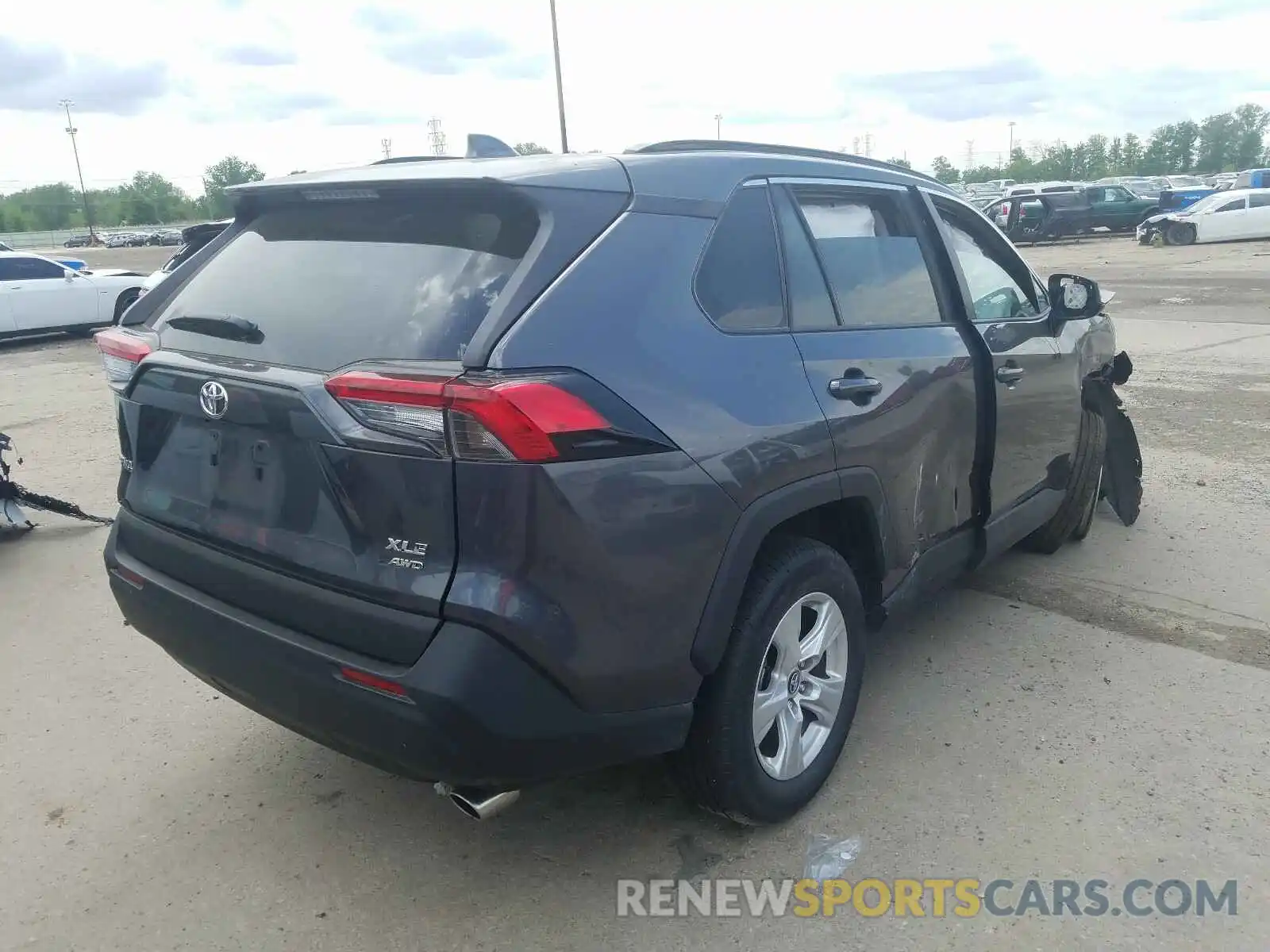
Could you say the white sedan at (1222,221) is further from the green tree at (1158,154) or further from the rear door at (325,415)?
the green tree at (1158,154)

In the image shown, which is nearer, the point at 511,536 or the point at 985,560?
the point at 511,536

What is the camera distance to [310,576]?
2398mm

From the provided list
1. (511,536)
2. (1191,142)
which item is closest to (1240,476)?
(511,536)

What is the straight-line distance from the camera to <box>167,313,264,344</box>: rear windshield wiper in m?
2.62

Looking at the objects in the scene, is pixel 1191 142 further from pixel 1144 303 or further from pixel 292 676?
pixel 292 676

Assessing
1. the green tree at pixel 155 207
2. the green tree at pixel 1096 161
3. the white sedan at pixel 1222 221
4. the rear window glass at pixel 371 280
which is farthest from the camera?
the green tree at pixel 155 207

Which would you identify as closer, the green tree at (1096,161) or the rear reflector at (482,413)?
the rear reflector at (482,413)

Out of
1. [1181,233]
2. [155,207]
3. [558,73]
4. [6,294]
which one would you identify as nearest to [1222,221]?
[1181,233]

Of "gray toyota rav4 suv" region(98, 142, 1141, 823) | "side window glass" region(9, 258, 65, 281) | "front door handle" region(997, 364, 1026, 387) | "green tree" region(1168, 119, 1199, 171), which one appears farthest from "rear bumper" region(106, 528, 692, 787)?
"green tree" region(1168, 119, 1199, 171)

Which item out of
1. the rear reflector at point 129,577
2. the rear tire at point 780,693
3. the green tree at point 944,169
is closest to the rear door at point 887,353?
the rear tire at point 780,693

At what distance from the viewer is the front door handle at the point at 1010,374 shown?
3.83m

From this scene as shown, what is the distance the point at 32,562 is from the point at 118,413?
3030mm

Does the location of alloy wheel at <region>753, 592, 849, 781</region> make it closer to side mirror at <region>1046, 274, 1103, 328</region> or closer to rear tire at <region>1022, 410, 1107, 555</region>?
side mirror at <region>1046, 274, 1103, 328</region>

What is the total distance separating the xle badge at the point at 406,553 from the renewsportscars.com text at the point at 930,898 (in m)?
1.14
